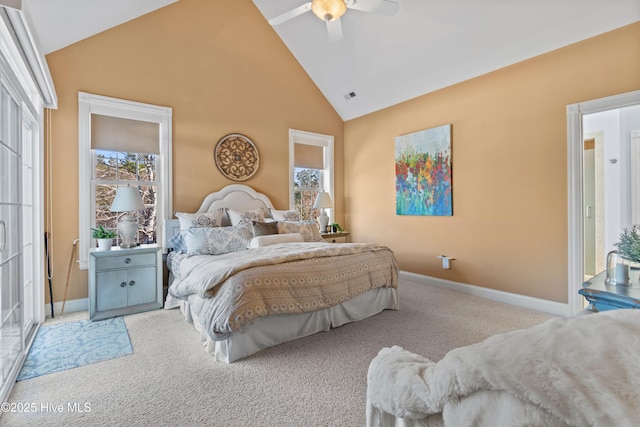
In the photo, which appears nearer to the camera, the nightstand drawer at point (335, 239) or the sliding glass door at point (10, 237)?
the sliding glass door at point (10, 237)

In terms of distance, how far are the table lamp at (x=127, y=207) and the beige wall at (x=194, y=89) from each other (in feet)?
1.99

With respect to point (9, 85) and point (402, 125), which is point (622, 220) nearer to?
point (402, 125)

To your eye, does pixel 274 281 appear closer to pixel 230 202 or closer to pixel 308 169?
pixel 230 202

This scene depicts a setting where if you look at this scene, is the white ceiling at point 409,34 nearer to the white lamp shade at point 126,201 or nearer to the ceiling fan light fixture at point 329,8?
the ceiling fan light fixture at point 329,8

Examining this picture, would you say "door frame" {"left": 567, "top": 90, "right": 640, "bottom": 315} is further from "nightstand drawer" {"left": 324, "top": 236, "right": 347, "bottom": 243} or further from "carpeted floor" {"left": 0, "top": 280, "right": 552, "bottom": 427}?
"nightstand drawer" {"left": 324, "top": 236, "right": 347, "bottom": 243}

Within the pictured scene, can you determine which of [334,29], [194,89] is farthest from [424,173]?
[194,89]

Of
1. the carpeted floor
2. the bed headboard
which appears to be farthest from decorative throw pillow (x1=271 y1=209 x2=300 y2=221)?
the carpeted floor

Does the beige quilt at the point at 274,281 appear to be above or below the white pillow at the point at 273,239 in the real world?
below

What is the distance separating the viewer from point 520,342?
605 millimetres

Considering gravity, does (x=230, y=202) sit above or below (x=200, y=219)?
above

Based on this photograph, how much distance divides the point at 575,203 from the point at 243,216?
12.7 ft

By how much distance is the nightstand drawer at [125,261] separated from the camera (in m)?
3.31

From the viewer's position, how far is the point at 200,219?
400 cm

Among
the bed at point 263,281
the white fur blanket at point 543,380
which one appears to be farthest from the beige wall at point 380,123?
the white fur blanket at point 543,380
